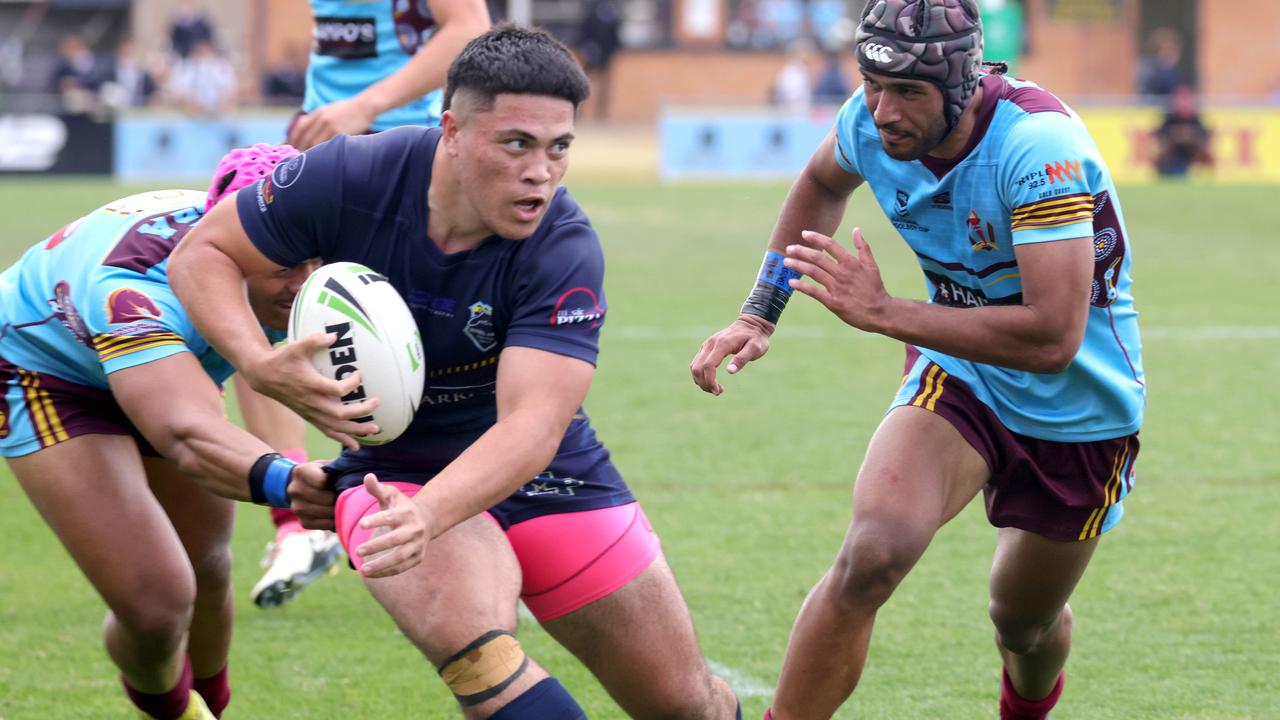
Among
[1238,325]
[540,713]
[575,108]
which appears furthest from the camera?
[1238,325]

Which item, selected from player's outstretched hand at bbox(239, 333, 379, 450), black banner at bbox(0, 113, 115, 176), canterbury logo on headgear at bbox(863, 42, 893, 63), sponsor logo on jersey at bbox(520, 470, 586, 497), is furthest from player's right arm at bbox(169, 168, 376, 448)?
black banner at bbox(0, 113, 115, 176)

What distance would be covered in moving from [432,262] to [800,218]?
1.34 meters

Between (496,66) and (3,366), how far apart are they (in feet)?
5.76

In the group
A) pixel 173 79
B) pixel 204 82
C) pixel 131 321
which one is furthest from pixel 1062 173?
pixel 173 79

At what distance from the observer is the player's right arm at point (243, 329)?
3770 millimetres

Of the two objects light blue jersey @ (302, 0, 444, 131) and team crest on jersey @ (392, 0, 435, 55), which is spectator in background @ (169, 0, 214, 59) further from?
team crest on jersey @ (392, 0, 435, 55)

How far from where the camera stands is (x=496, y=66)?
3721 millimetres

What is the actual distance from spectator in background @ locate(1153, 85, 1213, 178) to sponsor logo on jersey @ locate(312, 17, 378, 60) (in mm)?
20700

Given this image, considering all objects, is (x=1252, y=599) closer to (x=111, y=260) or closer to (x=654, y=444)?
(x=654, y=444)

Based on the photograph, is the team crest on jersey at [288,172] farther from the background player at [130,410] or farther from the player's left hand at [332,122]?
the player's left hand at [332,122]

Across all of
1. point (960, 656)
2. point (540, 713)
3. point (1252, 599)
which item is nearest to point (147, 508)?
point (540, 713)

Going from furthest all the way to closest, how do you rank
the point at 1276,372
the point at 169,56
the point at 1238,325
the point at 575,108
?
the point at 169,56 → the point at 1238,325 → the point at 1276,372 → the point at 575,108

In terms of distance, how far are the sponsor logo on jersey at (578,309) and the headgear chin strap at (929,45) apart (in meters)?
0.92

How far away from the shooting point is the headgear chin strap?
4.04 m
